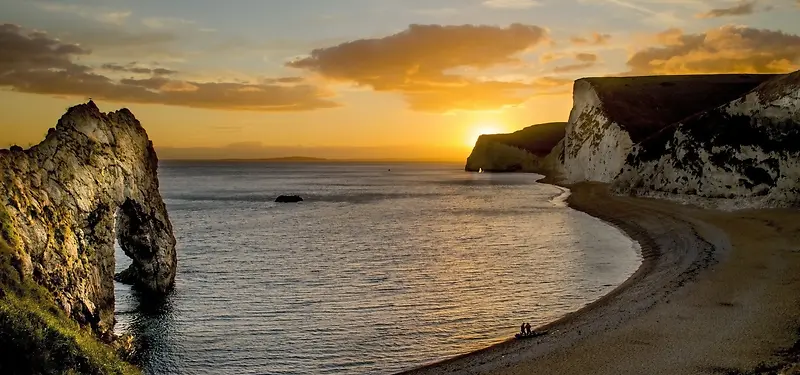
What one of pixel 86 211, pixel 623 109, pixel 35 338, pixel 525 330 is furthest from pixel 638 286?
pixel 623 109

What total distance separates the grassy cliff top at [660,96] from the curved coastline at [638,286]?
4079 cm

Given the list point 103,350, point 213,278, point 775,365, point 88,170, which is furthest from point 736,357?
point 213,278

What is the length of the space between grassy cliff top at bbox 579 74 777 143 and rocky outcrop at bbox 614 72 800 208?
26.2 meters

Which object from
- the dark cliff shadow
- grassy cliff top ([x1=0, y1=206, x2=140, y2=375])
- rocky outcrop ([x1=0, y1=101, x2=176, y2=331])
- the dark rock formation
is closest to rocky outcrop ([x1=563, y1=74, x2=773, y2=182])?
the dark rock formation

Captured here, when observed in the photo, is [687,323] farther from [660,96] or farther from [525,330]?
[660,96]

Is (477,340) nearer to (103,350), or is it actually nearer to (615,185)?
(103,350)

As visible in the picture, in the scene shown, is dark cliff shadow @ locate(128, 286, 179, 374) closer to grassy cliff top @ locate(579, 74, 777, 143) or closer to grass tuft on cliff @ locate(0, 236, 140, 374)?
grass tuft on cliff @ locate(0, 236, 140, 374)

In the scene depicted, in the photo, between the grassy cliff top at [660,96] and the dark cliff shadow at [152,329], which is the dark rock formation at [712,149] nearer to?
the grassy cliff top at [660,96]

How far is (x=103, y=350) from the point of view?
16.1m

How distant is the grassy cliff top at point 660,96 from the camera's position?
94.1 m

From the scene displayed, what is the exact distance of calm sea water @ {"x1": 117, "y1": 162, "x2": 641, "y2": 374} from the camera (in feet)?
68.8

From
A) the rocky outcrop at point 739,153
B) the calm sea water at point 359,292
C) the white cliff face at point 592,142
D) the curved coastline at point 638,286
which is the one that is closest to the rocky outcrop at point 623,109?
the white cliff face at point 592,142

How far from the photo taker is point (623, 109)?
322 ft

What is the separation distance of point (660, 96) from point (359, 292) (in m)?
95.2
